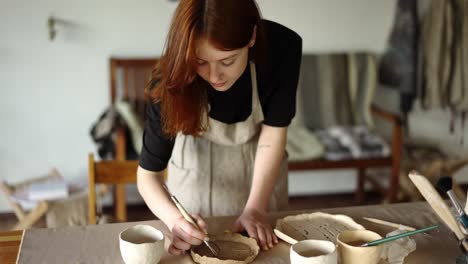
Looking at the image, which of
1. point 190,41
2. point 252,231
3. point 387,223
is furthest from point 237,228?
point 190,41

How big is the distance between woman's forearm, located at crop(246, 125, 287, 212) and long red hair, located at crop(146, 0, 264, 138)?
0.92 feet

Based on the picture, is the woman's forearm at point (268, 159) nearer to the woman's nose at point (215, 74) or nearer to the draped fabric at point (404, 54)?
the woman's nose at point (215, 74)

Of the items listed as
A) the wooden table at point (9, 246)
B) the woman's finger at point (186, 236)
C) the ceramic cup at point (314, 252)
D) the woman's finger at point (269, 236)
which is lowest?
the wooden table at point (9, 246)

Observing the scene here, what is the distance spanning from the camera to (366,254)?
4.16ft

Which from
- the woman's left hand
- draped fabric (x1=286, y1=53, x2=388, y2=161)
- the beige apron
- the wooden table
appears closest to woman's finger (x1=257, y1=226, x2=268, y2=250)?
the woman's left hand

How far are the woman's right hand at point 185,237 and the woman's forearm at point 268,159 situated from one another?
294mm

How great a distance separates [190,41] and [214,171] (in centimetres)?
59

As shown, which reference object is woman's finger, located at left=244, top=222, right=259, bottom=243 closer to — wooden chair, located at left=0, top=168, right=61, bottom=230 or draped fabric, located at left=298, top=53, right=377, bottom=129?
wooden chair, located at left=0, top=168, right=61, bottom=230

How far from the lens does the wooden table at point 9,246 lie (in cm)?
146

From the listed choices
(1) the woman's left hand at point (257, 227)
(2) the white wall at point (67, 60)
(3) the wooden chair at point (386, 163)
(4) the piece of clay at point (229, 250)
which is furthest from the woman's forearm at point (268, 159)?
(2) the white wall at point (67, 60)

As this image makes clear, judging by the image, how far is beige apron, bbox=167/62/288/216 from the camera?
1.77 metres

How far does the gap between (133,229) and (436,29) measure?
8.10 ft

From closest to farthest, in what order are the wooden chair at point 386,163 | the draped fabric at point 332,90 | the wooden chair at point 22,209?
the wooden chair at point 22,209 → the wooden chair at point 386,163 → the draped fabric at point 332,90

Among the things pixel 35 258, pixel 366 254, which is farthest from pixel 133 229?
pixel 366 254
